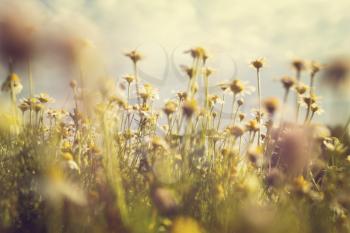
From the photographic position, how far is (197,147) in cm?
297

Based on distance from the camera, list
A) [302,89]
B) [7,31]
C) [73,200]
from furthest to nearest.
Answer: [302,89] → [73,200] → [7,31]

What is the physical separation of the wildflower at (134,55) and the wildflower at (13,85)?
0.97 metres

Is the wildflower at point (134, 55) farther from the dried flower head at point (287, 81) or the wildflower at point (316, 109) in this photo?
the wildflower at point (316, 109)

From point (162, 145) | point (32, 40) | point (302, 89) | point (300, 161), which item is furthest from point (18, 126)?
point (302, 89)

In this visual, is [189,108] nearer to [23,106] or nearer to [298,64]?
[298,64]

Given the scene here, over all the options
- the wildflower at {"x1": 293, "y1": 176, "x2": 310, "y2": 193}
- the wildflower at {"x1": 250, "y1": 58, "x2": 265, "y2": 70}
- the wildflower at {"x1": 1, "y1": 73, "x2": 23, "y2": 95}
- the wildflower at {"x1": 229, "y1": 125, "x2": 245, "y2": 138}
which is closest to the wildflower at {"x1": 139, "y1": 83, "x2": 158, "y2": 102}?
the wildflower at {"x1": 250, "y1": 58, "x2": 265, "y2": 70}

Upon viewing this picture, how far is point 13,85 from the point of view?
252 centimetres

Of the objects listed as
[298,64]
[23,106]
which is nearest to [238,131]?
[298,64]

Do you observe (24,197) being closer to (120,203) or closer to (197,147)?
(120,203)

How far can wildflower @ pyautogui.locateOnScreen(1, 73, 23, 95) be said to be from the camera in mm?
2423

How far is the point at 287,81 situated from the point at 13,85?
1714mm

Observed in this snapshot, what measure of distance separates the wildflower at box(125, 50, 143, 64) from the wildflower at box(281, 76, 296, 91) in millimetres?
1084

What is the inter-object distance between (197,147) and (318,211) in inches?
34.8

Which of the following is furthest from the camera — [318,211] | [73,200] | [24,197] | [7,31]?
[318,211]
